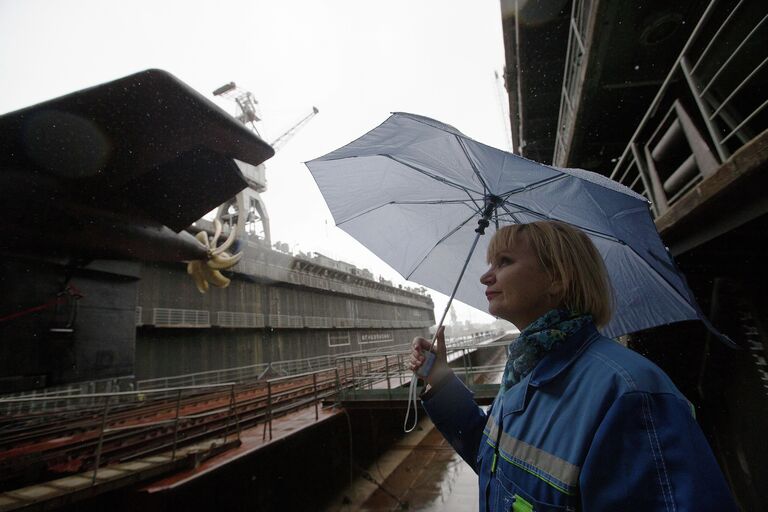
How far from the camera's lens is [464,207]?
9.25 feet

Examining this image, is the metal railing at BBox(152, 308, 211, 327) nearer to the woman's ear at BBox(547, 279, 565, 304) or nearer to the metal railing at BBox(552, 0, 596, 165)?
the metal railing at BBox(552, 0, 596, 165)

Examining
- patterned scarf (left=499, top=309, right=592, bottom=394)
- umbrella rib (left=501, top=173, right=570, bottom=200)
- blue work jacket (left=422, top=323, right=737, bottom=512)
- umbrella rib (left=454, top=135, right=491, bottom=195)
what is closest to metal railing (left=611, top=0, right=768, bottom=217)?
umbrella rib (left=501, top=173, right=570, bottom=200)

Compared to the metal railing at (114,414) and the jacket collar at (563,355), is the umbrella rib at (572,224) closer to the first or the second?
the jacket collar at (563,355)

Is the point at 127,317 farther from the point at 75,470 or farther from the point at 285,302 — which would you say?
the point at 285,302

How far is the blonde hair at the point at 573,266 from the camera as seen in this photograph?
1285 mm

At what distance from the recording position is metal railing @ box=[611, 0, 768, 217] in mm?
2457

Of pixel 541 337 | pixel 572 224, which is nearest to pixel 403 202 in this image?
pixel 572 224

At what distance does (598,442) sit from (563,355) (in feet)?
→ 1.06

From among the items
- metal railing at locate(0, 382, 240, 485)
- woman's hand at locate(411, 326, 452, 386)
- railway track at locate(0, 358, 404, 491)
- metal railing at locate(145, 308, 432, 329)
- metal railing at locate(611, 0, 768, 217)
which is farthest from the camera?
metal railing at locate(145, 308, 432, 329)

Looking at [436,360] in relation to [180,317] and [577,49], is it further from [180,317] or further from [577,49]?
[180,317]

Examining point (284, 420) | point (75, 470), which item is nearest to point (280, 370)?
point (284, 420)

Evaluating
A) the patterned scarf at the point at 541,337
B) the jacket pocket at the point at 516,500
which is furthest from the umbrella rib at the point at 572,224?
the jacket pocket at the point at 516,500

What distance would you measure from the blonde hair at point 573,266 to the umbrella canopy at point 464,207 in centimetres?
57

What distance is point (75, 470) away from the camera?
5.45 m
